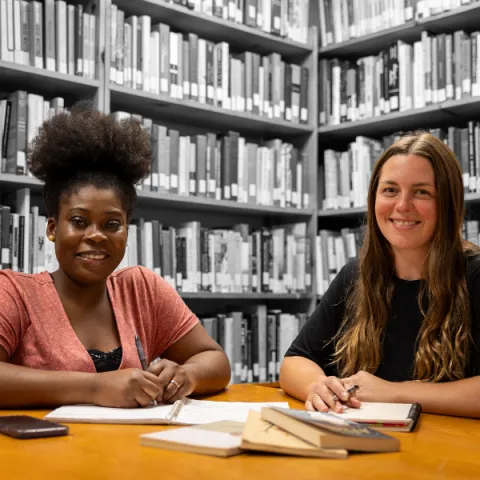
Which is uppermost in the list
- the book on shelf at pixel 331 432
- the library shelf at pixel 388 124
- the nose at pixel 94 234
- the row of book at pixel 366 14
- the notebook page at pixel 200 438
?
the row of book at pixel 366 14

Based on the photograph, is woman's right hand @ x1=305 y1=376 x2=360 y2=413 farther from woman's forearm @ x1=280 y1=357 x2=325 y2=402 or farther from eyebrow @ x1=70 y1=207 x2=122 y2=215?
eyebrow @ x1=70 y1=207 x2=122 y2=215

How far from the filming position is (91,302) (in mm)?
1660

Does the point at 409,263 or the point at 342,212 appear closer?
the point at 409,263

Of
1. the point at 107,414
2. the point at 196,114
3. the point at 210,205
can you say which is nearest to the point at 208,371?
the point at 107,414

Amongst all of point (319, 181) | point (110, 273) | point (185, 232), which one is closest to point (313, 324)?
point (110, 273)

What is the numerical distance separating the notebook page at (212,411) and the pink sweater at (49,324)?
27 centimetres

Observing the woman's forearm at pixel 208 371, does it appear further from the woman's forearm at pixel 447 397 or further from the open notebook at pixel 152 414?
the woman's forearm at pixel 447 397

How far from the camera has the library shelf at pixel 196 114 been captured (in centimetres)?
310

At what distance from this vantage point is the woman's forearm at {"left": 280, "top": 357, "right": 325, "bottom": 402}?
1.57 meters

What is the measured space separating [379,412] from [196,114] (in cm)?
236

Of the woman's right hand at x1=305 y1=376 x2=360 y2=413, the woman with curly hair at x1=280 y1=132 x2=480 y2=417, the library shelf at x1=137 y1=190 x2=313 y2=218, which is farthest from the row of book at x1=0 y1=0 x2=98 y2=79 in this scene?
the woman's right hand at x1=305 y1=376 x2=360 y2=413

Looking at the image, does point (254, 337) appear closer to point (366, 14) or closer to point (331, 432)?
point (366, 14)

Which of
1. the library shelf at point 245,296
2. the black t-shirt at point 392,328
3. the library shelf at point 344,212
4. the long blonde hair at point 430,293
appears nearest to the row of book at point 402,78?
the library shelf at point 344,212

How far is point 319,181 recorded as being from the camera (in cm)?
376
